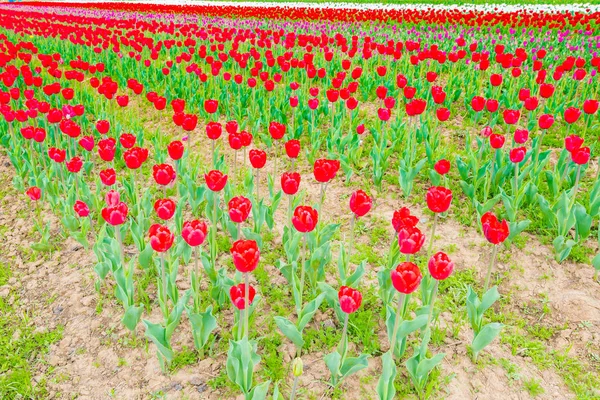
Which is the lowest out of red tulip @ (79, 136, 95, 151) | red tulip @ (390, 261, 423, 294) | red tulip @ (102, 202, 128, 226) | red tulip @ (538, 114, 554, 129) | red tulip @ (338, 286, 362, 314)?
red tulip @ (79, 136, 95, 151)

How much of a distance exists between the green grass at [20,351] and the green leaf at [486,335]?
8.47 ft

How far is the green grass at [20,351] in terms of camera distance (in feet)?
9.00

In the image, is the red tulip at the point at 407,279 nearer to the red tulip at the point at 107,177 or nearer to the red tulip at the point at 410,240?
the red tulip at the point at 410,240

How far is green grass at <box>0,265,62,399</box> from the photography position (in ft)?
9.00

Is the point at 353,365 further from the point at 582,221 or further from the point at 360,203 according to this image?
the point at 582,221

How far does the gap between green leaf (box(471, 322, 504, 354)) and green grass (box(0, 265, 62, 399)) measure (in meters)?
2.58

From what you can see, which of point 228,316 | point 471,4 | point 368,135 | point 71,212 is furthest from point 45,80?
point 471,4

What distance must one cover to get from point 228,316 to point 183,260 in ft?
2.31

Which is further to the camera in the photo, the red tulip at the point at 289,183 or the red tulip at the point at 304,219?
the red tulip at the point at 289,183

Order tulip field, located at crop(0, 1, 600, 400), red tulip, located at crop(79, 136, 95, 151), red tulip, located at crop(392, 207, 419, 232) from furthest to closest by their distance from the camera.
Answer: red tulip, located at crop(79, 136, 95, 151)
tulip field, located at crop(0, 1, 600, 400)
red tulip, located at crop(392, 207, 419, 232)

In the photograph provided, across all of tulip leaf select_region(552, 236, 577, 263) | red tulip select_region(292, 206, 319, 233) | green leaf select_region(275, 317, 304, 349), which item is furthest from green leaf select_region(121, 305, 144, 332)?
tulip leaf select_region(552, 236, 577, 263)

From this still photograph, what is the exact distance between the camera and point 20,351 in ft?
9.90

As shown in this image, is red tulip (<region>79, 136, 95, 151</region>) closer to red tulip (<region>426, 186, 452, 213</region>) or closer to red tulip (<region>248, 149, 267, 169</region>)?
red tulip (<region>248, 149, 267, 169</region>)

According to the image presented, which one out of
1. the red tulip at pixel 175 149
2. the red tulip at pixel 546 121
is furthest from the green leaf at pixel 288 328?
the red tulip at pixel 546 121
